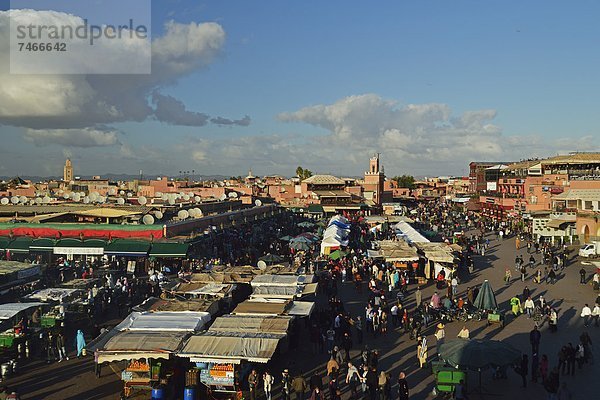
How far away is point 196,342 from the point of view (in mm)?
11078

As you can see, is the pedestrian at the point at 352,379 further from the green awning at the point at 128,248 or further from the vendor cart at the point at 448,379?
the green awning at the point at 128,248

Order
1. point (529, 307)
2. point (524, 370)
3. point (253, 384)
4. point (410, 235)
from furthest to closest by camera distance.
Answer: point (410, 235) → point (529, 307) → point (524, 370) → point (253, 384)

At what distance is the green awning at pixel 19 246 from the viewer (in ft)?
88.7

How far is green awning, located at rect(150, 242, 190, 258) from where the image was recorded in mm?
25938

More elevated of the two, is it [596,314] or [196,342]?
[196,342]

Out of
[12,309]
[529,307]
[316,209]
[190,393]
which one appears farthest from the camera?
[316,209]

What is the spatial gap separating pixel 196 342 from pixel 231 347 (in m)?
0.78

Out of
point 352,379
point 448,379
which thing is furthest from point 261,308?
point 448,379

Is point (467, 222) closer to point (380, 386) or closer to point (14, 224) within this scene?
point (14, 224)

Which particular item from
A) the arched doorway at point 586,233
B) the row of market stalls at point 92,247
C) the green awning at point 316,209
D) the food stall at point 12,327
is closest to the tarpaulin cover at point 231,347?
the food stall at point 12,327

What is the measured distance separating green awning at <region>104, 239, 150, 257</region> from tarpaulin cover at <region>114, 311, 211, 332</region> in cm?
1308

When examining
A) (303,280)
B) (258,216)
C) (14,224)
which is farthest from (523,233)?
(14,224)

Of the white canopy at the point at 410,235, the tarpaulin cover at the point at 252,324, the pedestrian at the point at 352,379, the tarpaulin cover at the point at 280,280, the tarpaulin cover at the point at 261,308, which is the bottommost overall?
the pedestrian at the point at 352,379

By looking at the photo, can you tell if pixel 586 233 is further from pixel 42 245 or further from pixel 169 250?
pixel 42 245
